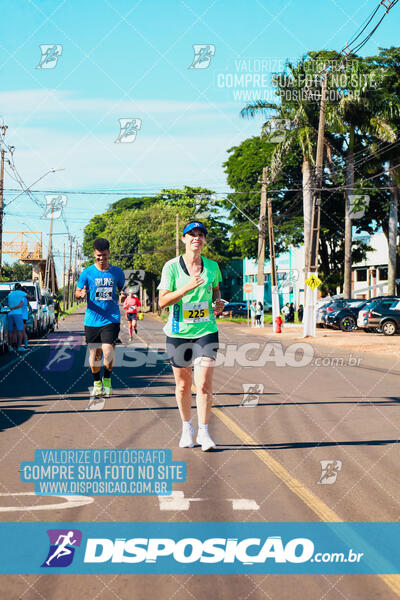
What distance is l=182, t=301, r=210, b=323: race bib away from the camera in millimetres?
7215

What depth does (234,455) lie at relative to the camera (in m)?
7.15

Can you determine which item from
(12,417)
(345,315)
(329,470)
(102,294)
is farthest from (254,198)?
(329,470)

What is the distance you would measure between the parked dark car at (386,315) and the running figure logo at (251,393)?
66.3 feet

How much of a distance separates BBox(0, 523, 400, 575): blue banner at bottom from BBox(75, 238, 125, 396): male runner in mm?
5737

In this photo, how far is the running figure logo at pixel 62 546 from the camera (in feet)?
14.4

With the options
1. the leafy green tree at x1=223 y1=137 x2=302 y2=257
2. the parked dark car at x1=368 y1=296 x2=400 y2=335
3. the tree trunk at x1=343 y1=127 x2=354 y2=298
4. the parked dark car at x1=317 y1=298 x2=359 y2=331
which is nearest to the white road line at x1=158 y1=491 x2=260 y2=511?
the parked dark car at x1=368 y1=296 x2=400 y2=335

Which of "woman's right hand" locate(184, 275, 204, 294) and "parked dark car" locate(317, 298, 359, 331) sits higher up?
"woman's right hand" locate(184, 275, 204, 294)

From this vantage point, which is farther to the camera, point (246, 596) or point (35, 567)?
point (35, 567)

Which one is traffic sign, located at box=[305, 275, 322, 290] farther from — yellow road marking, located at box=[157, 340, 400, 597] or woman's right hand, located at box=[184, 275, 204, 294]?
woman's right hand, located at box=[184, 275, 204, 294]

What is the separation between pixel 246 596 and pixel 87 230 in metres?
127

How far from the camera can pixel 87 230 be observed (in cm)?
12925

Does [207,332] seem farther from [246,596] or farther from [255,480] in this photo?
[246,596]

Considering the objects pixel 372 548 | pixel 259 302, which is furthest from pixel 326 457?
pixel 259 302

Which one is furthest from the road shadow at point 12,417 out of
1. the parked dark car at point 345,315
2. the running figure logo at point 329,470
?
the parked dark car at point 345,315
